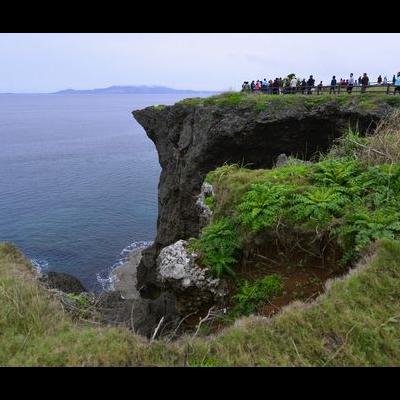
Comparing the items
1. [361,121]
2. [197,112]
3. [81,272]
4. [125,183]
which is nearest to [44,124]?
[125,183]

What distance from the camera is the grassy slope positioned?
6453 mm

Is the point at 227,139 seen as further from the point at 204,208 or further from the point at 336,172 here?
the point at 336,172

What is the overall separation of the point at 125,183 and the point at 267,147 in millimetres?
44172

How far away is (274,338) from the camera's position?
22.6ft

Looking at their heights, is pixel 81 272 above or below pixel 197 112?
below

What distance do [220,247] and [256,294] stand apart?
185cm

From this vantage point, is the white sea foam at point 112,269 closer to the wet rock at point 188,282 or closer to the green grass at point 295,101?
the green grass at point 295,101

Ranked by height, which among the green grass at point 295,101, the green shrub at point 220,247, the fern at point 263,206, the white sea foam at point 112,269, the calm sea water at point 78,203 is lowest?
the white sea foam at point 112,269

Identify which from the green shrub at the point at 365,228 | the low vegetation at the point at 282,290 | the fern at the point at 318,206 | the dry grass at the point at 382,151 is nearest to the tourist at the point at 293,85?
the dry grass at the point at 382,151

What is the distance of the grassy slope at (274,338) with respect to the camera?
21.2ft

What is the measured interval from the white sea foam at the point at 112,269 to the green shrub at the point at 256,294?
26.3m

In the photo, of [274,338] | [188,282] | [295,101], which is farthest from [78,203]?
[274,338]

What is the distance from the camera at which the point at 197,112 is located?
30.3 metres

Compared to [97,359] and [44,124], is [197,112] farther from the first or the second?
[44,124]
